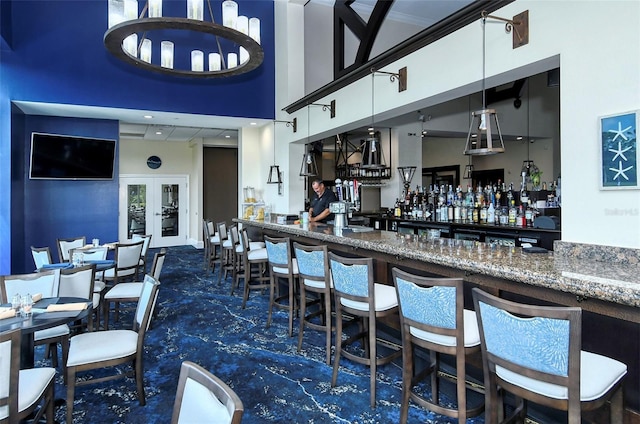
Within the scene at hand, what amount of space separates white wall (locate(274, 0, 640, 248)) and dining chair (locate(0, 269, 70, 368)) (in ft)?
12.0

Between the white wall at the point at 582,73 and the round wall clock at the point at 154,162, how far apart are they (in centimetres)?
954

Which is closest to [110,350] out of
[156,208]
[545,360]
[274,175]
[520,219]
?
[545,360]

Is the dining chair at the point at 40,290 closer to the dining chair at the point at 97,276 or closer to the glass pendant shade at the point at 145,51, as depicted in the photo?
the dining chair at the point at 97,276

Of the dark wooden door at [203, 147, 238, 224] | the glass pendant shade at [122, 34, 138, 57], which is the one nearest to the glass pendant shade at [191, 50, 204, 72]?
the glass pendant shade at [122, 34, 138, 57]

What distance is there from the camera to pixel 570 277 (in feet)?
5.97

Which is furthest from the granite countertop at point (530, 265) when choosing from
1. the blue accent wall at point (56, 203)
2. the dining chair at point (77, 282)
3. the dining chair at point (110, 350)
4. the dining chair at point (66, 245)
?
the blue accent wall at point (56, 203)

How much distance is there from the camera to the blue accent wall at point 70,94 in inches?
217

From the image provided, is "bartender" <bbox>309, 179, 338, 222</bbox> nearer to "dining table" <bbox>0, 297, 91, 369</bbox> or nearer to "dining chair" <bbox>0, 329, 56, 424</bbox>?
"dining table" <bbox>0, 297, 91, 369</bbox>

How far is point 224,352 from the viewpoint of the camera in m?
3.39

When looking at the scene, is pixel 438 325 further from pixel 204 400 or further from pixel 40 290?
pixel 40 290

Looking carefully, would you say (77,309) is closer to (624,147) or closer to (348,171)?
(624,147)

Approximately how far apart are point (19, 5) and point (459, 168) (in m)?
9.24

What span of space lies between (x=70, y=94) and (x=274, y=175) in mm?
3609

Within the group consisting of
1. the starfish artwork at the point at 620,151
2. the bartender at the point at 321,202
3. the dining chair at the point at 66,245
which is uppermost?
the starfish artwork at the point at 620,151
